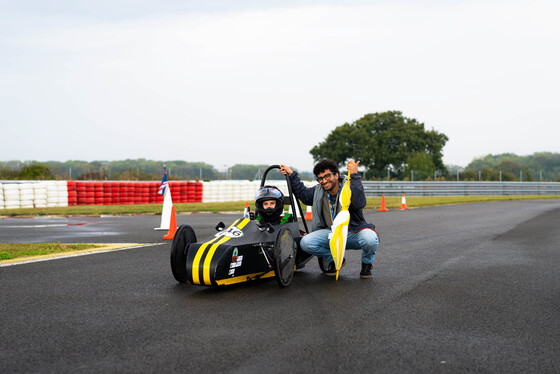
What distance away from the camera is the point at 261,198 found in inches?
273

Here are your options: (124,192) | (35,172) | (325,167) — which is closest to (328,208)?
(325,167)

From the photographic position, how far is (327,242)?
23.0 ft

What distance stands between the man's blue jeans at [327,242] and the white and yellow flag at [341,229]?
0.27 m

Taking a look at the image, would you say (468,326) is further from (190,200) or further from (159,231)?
(190,200)

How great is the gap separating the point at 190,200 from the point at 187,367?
2444 cm

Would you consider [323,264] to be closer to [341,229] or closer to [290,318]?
[341,229]

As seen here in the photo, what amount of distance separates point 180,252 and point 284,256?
115cm

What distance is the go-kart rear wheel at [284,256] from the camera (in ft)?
20.3

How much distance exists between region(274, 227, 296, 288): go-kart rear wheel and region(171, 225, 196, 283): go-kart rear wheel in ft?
3.29

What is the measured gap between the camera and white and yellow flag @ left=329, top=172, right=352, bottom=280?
264 inches

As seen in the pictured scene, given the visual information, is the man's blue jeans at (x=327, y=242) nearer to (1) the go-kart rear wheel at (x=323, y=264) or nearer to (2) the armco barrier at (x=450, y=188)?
(1) the go-kart rear wheel at (x=323, y=264)

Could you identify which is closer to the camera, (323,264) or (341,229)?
(341,229)

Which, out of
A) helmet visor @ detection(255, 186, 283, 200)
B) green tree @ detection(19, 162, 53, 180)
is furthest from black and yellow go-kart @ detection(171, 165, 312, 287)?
green tree @ detection(19, 162, 53, 180)

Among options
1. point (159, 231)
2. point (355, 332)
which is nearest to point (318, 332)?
point (355, 332)
